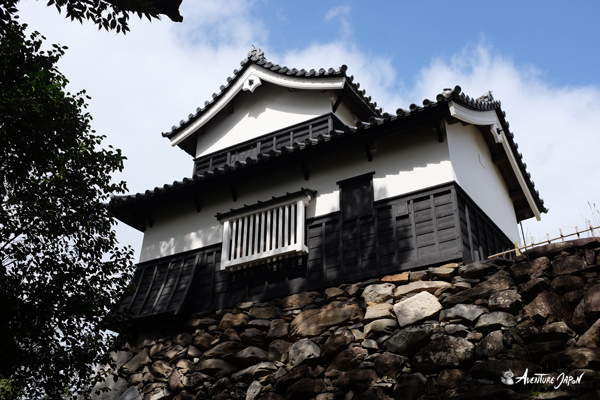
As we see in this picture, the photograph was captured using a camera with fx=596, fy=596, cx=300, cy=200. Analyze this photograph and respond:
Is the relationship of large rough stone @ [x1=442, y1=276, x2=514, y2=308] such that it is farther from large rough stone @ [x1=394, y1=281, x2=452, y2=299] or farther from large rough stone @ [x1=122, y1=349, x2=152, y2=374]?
large rough stone @ [x1=122, y1=349, x2=152, y2=374]

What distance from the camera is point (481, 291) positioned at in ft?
34.2

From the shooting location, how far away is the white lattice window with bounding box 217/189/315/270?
42.7 ft

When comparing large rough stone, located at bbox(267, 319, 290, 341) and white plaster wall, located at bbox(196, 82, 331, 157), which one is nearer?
large rough stone, located at bbox(267, 319, 290, 341)

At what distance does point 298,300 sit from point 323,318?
36.6 inches

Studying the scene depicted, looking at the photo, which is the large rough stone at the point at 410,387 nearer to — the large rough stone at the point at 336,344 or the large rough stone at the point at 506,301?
the large rough stone at the point at 336,344

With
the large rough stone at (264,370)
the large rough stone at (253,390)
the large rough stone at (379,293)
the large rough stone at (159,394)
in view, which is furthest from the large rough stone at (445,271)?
the large rough stone at (159,394)

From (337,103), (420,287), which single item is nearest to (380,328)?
(420,287)

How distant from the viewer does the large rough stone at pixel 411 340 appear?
10125 millimetres

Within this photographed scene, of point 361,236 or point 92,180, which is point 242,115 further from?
point 92,180

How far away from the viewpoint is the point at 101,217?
34.2ft

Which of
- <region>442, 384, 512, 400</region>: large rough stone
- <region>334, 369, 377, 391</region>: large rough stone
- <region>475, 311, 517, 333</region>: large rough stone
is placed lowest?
<region>442, 384, 512, 400</region>: large rough stone

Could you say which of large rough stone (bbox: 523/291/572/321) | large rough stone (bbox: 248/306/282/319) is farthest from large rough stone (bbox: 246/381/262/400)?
large rough stone (bbox: 523/291/572/321)

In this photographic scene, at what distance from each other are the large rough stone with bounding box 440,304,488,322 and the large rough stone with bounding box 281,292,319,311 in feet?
9.59

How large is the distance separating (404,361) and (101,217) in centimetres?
577
